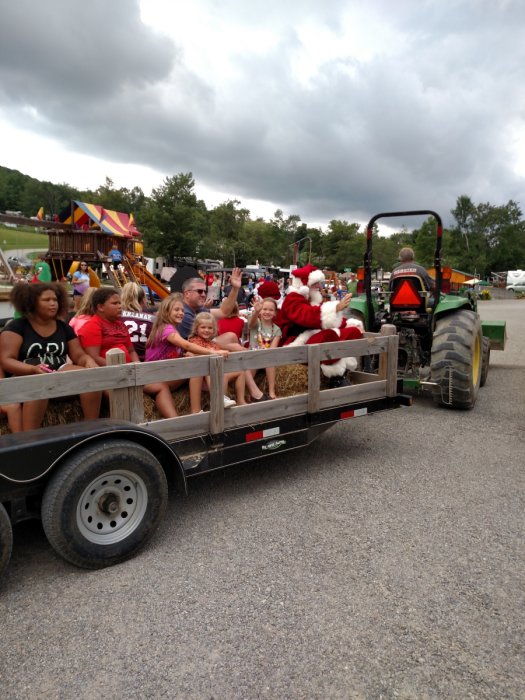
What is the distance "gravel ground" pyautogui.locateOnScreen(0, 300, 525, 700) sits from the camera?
6.75 feet

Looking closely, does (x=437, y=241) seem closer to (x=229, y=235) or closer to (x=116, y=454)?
(x=116, y=454)

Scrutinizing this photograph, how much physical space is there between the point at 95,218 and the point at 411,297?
A: 47.4ft

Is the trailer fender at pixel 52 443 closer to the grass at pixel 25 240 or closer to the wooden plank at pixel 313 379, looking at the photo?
the wooden plank at pixel 313 379

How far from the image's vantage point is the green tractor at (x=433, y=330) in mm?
5988

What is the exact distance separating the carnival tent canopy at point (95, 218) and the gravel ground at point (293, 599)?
1556 centimetres

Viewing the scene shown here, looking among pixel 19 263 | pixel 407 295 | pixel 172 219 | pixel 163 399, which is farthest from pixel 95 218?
pixel 172 219

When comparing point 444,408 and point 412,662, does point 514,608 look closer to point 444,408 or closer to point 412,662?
point 412,662

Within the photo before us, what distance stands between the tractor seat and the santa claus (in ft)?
5.57

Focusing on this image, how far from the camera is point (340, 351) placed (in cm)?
443

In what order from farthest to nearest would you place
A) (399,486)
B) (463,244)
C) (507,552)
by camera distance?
(463,244) < (399,486) < (507,552)

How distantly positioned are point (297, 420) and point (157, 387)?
3.89ft

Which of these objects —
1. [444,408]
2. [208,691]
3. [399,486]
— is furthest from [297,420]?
[444,408]

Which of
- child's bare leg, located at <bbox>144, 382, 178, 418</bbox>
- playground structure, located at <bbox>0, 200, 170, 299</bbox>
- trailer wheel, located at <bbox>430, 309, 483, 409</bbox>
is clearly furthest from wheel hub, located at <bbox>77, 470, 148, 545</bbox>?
playground structure, located at <bbox>0, 200, 170, 299</bbox>

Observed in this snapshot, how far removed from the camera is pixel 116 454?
2795mm
